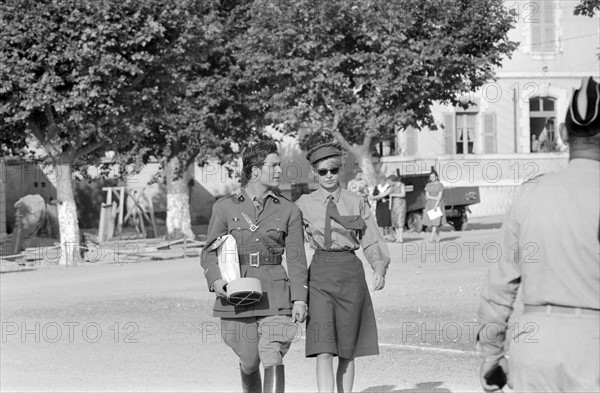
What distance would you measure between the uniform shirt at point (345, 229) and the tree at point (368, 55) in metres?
23.8

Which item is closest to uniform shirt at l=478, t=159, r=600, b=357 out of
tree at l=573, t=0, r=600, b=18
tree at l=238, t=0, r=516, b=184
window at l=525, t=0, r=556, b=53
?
tree at l=573, t=0, r=600, b=18

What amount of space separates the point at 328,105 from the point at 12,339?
2076cm

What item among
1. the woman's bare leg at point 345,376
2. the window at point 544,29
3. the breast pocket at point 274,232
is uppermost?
the window at point 544,29

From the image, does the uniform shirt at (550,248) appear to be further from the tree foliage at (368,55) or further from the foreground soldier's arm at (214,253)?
the tree foliage at (368,55)

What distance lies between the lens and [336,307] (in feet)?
25.9

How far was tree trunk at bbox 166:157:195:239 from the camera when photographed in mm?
33747

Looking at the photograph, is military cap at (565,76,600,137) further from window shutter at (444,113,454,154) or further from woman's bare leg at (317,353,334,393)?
window shutter at (444,113,454,154)

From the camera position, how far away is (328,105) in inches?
1304

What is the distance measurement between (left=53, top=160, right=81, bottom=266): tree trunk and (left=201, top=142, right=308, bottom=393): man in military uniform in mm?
18155

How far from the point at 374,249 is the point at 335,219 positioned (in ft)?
1.22

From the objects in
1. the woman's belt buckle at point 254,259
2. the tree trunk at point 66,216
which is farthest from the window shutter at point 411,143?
the woman's belt buckle at point 254,259

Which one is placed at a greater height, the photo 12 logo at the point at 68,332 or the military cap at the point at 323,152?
the military cap at the point at 323,152

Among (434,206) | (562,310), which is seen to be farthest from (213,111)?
(562,310)

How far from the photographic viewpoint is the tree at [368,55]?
31922 mm
